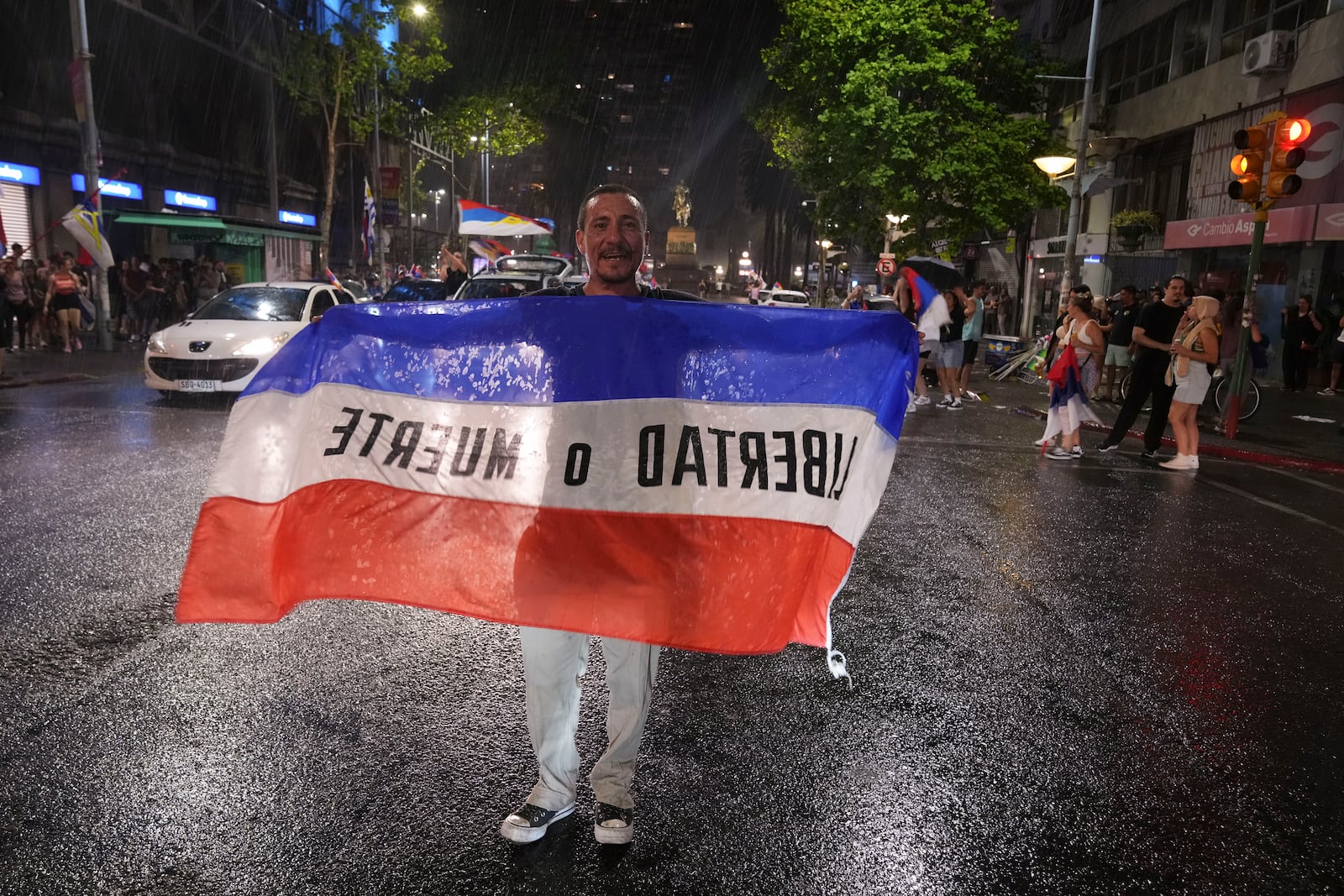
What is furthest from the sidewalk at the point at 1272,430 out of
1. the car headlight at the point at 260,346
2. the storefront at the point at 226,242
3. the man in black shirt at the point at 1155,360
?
the storefront at the point at 226,242

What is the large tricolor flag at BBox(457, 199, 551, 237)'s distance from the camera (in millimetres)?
32406

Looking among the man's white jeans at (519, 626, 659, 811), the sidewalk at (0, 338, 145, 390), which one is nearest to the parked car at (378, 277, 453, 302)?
the sidewalk at (0, 338, 145, 390)

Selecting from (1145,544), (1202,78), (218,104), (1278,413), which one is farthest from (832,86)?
(1145,544)

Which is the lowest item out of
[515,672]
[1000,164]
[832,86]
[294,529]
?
[515,672]

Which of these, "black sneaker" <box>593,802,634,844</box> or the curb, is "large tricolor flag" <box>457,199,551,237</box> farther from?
"black sneaker" <box>593,802,634,844</box>

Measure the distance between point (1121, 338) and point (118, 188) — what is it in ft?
79.6

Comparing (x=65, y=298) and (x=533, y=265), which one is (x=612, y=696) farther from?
(x=533, y=265)

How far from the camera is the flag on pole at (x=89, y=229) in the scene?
19.5 meters

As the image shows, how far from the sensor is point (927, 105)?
1344 inches

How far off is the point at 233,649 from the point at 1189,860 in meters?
3.98

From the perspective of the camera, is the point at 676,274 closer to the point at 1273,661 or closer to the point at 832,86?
the point at 832,86

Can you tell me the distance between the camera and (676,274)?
82438 mm

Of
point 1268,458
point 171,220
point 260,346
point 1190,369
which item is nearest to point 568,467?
point 1190,369

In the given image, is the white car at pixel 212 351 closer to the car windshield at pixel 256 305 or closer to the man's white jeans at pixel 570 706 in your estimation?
the car windshield at pixel 256 305
